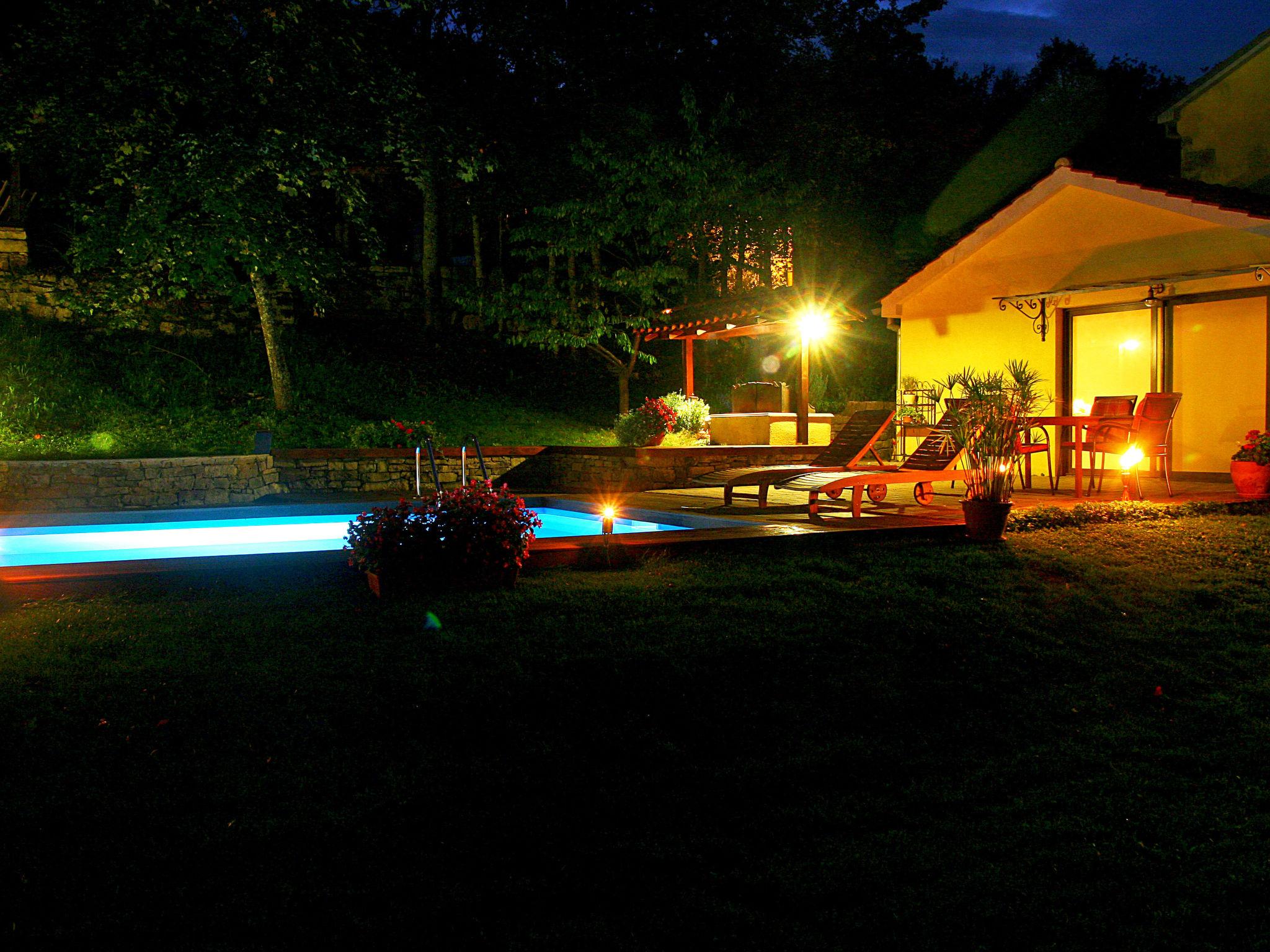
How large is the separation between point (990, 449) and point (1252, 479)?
3.83m

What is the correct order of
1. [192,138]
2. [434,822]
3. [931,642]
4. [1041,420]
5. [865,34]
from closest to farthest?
1. [434,822]
2. [931,642]
3. [1041,420]
4. [192,138]
5. [865,34]

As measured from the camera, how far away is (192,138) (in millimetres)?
11781

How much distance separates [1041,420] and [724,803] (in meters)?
6.41

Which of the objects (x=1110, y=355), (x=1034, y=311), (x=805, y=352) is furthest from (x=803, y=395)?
(x=1110, y=355)

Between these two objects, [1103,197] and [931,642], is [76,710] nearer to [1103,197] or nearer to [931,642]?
[931,642]

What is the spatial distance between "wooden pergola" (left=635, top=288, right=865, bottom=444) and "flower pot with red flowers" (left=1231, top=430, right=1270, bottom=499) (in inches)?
239

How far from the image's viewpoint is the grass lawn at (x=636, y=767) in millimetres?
2430

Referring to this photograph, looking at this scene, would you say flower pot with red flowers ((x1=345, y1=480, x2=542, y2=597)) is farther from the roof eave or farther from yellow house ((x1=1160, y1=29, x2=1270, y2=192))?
the roof eave

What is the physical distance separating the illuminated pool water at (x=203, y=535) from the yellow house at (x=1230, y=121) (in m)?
11.5

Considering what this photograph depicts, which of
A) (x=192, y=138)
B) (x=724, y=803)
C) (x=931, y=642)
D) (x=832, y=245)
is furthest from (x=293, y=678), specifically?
(x=832, y=245)

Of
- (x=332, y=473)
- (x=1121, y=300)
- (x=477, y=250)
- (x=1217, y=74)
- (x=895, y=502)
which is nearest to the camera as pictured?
(x=895, y=502)

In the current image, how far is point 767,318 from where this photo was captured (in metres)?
14.3

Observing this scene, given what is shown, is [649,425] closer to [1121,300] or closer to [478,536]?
[1121,300]

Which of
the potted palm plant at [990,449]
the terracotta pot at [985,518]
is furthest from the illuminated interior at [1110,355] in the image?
the terracotta pot at [985,518]
